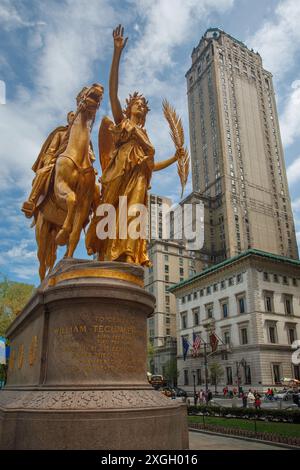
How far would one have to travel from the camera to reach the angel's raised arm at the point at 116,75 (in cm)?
977

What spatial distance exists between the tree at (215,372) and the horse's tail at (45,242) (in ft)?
167

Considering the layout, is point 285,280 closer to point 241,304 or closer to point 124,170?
→ point 241,304

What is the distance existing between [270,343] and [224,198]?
142ft

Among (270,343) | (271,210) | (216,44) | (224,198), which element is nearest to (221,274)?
(270,343)

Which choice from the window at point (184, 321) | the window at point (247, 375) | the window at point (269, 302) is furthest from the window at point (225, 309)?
the window at point (184, 321)

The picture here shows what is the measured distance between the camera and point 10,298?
110ft

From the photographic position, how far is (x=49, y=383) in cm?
727

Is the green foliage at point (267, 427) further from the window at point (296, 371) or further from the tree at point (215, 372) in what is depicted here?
the window at point (296, 371)

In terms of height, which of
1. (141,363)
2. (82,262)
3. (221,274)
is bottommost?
(141,363)

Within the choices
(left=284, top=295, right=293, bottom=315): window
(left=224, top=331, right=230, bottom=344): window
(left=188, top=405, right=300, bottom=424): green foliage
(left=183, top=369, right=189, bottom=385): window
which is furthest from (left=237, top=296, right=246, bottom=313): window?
(left=188, top=405, right=300, bottom=424): green foliage

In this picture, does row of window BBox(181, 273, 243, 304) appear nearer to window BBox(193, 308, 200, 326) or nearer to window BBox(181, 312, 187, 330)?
window BBox(193, 308, 200, 326)

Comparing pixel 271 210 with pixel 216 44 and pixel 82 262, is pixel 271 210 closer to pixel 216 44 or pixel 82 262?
pixel 216 44

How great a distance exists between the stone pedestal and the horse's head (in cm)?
375

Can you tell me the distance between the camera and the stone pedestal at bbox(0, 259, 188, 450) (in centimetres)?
636
